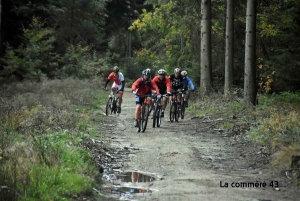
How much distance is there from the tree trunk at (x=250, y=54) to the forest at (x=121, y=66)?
0.13ft

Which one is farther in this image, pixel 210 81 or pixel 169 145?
pixel 210 81

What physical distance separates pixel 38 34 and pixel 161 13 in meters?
11.2

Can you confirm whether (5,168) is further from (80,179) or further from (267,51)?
(267,51)

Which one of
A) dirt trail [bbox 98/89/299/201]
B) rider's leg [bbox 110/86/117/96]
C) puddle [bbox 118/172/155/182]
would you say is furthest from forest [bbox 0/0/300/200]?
rider's leg [bbox 110/86/117/96]

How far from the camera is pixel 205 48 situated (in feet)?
82.1

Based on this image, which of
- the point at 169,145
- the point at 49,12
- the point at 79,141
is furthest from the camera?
the point at 49,12

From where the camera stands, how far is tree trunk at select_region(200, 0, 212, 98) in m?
24.6

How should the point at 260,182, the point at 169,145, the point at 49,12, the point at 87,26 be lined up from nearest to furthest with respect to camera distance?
1. the point at 260,182
2. the point at 169,145
3. the point at 49,12
4. the point at 87,26

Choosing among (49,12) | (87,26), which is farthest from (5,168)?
(87,26)

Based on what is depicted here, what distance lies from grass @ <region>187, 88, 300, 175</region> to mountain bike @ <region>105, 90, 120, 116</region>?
364 centimetres

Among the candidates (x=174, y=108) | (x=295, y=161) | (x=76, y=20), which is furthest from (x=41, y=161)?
(x=76, y=20)

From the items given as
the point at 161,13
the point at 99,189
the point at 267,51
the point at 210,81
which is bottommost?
the point at 99,189

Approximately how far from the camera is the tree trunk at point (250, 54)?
61.6 feet

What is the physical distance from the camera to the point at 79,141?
11688 millimetres
